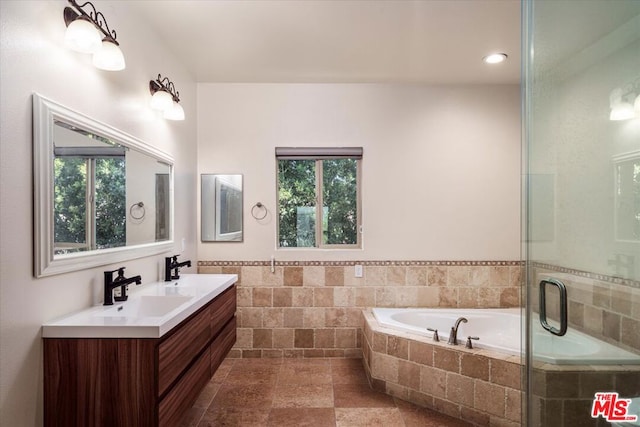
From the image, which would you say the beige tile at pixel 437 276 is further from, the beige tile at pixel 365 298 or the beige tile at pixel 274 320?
the beige tile at pixel 274 320

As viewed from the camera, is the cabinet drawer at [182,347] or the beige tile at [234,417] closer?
the cabinet drawer at [182,347]

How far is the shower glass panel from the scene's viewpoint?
1288 mm

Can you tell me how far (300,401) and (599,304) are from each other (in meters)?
2.00

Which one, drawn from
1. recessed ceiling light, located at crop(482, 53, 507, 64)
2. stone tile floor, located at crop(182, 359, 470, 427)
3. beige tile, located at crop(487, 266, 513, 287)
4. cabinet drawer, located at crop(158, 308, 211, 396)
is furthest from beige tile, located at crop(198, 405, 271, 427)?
recessed ceiling light, located at crop(482, 53, 507, 64)

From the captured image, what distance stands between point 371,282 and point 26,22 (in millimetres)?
2964

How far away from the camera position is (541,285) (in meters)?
1.42

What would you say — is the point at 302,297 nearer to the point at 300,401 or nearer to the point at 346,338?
the point at 346,338

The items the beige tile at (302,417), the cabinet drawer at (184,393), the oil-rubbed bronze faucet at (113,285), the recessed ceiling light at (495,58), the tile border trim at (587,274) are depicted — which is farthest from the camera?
the recessed ceiling light at (495,58)

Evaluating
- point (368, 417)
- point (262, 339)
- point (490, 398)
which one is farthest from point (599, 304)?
point (262, 339)

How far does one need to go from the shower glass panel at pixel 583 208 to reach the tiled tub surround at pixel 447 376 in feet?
2.32

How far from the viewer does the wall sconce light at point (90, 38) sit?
1460 mm

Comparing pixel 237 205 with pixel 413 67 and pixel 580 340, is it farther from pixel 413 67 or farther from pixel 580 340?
pixel 580 340

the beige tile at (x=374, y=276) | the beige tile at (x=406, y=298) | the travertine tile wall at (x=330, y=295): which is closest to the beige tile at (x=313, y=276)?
the travertine tile wall at (x=330, y=295)

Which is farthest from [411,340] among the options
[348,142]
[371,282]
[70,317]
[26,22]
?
[26,22]
